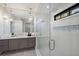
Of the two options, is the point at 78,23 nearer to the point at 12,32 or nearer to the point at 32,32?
the point at 32,32

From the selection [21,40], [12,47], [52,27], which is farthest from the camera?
[21,40]

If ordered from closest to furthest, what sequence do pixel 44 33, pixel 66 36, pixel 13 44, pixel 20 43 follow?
pixel 66 36 → pixel 44 33 → pixel 13 44 → pixel 20 43

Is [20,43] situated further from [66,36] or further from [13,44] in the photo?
[66,36]

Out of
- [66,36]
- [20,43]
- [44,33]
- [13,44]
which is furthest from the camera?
[20,43]

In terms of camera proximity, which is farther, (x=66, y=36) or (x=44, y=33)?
(x=44, y=33)

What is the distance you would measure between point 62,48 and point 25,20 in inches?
106

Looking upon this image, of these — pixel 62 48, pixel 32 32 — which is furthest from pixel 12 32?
pixel 62 48

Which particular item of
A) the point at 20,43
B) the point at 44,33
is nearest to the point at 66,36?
the point at 44,33

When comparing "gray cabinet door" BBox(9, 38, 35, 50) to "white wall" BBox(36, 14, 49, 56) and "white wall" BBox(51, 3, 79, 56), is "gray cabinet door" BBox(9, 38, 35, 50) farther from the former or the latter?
"white wall" BBox(51, 3, 79, 56)

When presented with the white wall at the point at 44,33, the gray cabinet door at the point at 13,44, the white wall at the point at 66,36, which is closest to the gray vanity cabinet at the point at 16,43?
the gray cabinet door at the point at 13,44

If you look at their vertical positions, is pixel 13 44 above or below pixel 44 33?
below

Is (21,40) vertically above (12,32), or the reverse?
(12,32)

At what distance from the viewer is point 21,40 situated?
3375mm

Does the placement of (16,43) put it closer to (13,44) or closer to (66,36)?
(13,44)
